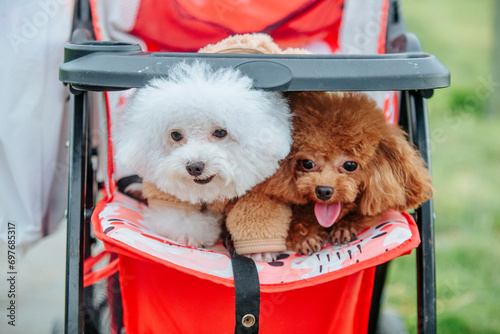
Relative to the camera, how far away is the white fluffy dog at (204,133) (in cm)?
107

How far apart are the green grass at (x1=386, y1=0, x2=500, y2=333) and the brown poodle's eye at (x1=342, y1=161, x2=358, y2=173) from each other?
84 centimetres

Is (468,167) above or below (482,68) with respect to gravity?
below

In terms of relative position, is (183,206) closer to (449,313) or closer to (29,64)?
(29,64)

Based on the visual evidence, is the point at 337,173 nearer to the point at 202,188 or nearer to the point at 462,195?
the point at 202,188

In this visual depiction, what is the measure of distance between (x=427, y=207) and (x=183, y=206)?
592mm

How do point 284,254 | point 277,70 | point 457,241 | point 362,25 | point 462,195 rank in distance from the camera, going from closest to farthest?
point 277,70 → point 284,254 → point 362,25 → point 457,241 → point 462,195

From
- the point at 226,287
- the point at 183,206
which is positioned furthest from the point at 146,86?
the point at 226,287

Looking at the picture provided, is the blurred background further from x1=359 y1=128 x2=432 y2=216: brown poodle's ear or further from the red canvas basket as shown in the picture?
the red canvas basket

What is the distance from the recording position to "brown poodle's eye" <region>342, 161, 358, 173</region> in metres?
1.19

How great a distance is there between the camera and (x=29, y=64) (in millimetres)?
1503

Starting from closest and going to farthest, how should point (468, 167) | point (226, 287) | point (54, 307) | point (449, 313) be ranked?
point (226, 287) → point (449, 313) → point (54, 307) → point (468, 167)

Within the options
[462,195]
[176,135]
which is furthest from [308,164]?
[462,195]

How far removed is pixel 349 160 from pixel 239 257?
1.09 feet

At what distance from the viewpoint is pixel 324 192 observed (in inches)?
45.6
